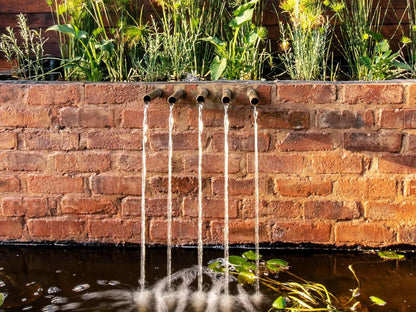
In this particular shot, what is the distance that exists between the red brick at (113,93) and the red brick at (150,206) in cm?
42

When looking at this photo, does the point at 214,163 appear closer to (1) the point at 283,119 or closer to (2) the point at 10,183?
(1) the point at 283,119

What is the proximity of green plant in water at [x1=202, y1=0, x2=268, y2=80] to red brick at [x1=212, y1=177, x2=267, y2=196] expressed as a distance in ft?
1.43

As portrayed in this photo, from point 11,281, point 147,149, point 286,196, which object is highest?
point 147,149

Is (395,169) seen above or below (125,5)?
below

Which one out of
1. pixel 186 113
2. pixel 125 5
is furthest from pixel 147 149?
pixel 125 5

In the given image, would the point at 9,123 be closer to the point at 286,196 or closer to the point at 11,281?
the point at 11,281

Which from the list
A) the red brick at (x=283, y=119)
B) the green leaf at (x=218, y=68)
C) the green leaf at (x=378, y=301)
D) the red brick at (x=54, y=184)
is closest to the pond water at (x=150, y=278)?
the green leaf at (x=378, y=301)

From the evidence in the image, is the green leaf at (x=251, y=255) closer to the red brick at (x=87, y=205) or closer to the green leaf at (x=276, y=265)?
the green leaf at (x=276, y=265)

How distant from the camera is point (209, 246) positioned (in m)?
2.22

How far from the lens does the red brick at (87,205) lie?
7.23 feet

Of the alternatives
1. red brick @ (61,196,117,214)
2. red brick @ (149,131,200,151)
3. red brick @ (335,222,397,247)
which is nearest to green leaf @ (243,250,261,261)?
red brick @ (335,222,397,247)

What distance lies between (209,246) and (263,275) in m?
0.36

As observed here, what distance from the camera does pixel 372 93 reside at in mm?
2059

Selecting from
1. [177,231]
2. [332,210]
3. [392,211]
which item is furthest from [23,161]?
[392,211]
